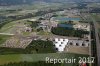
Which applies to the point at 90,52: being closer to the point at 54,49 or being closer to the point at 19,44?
the point at 54,49

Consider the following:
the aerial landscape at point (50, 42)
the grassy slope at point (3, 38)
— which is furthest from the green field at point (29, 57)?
the grassy slope at point (3, 38)

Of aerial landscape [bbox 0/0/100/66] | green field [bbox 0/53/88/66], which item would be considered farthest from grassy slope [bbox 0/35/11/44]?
green field [bbox 0/53/88/66]

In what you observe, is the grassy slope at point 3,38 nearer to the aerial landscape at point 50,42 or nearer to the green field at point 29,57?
the aerial landscape at point 50,42

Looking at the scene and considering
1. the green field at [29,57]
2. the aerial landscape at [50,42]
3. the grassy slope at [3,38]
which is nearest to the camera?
the aerial landscape at [50,42]

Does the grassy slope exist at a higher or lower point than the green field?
higher

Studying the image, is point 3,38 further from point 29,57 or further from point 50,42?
point 29,57

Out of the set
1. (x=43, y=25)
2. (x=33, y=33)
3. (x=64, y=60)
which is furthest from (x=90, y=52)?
(x=43, y=25)

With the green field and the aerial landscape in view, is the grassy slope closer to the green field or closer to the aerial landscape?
the aerial landscape

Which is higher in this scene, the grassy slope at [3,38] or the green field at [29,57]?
the grassy slope at [3,38]

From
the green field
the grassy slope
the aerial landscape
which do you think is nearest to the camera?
the aerial landscape

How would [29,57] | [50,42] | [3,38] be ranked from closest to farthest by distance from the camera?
1. [29,57]
2. [50,42]
3. [3,38]

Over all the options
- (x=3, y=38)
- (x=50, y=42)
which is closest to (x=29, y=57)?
(x=50, y=42)
